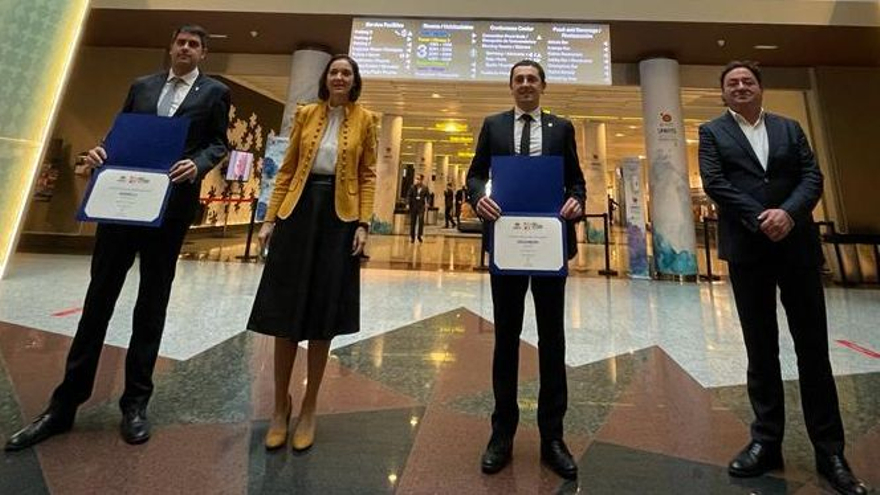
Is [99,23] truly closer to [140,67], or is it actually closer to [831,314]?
[140,67]

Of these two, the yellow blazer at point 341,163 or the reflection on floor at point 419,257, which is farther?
the reflection on floor at point 419,257

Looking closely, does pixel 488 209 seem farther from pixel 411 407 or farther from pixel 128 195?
pixel 128 195

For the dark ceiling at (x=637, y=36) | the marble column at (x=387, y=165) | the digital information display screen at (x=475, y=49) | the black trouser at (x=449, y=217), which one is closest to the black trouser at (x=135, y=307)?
the digital information display screen at (x=475, y=49)

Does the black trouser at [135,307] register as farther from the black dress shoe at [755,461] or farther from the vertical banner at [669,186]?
the vertical banner at [669,186]

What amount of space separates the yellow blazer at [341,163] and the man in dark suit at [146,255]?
33 centimetres

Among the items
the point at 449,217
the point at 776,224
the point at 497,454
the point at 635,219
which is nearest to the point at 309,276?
the point at 497,454

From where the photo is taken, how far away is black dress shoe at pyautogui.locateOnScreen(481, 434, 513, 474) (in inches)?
60.7

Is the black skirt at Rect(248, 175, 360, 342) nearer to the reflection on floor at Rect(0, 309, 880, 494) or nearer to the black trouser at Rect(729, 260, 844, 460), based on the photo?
the reflection on floor at Rect(0, 309, 880, 494)

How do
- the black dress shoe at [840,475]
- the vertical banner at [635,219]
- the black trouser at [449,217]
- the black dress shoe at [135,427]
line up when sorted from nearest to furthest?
1. the black dress shoe at [840,475]
2. the black dress shoe at [135,427]
3. the vertical banner at [635,219]
4. the black trouser at [449,217]

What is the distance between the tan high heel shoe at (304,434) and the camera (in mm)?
1639

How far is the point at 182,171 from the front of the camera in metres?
1.63

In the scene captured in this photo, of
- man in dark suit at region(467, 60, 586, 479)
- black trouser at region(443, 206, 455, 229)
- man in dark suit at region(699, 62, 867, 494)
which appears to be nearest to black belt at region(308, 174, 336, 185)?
man in dark suit at region(467, 60, 586, 479)

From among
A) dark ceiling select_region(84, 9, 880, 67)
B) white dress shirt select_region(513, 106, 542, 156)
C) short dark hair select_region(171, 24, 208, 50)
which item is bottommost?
white dress shirt select_region(513, 106, 542, 156)

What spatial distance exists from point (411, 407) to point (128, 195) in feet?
4.79
